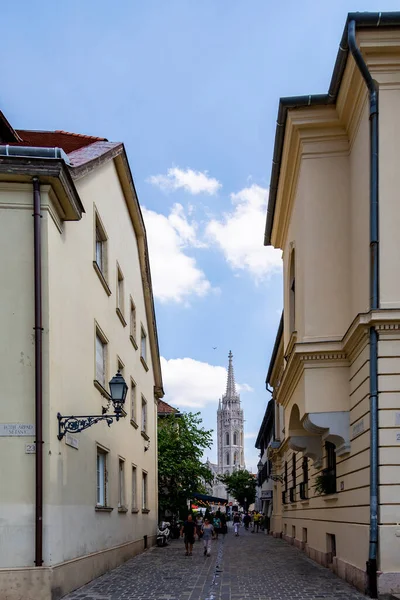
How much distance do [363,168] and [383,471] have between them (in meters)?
5.33

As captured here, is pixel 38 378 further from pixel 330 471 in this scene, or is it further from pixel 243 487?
pixel 243 487

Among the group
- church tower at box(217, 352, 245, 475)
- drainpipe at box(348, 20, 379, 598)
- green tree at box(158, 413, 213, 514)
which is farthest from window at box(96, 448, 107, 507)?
church tower at box(217, 352, 245, 475)

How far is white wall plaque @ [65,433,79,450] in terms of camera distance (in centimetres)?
1355

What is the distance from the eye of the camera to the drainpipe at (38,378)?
11906 millimetres

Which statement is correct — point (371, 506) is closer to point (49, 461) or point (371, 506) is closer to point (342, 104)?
point (49, 461)

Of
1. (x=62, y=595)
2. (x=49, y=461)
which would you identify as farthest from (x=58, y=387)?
(x=62, y=595)

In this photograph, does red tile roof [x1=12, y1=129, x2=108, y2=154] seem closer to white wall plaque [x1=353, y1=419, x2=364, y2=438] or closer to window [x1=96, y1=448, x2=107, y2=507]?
window [x1=96, y1=448, x2=107, y2=507]

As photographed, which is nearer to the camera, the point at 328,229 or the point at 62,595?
the point at 62,595

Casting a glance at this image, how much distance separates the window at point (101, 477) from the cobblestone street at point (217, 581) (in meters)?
1.68

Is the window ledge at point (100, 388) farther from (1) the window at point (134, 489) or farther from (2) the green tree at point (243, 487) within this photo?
(2) the green tree at point (243, 487)

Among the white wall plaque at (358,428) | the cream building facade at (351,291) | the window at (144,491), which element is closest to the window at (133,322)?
the window at (144,491)

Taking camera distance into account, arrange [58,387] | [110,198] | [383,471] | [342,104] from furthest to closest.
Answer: [110,198]
[342,104]
[58,387]
[383,471]

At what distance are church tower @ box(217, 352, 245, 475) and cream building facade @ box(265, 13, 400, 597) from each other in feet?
564

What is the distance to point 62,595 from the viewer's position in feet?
41.1
